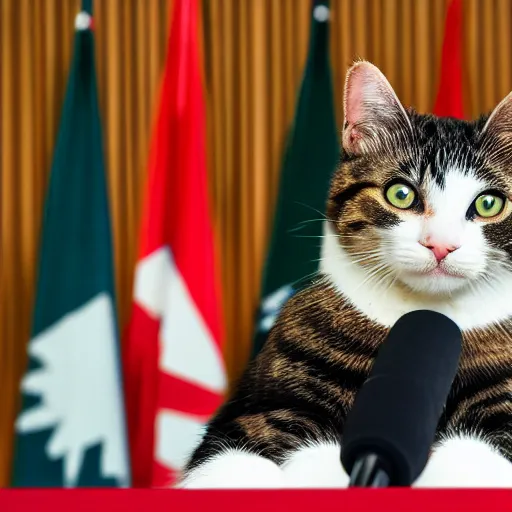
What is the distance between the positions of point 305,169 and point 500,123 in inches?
29.9

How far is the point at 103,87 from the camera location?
4.91ft

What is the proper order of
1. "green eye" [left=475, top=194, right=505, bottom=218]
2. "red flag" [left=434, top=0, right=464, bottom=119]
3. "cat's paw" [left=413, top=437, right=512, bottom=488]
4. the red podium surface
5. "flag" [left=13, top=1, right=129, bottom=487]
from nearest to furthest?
the red podium surface < "cat's paw" [left=413, top=437, right=512, bottom=488] < "green eye" [left=475, top=194, right=505, bottom=218] < "red flag" [left=434, top=0, right=464, bottom=119] < "flag" [left=13, top=1, right=129, bottom=487]

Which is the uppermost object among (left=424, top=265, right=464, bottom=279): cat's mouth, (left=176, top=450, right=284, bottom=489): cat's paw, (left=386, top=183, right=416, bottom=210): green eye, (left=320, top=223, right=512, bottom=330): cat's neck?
(left=386, top=183, right=416, bottom=210): green eye

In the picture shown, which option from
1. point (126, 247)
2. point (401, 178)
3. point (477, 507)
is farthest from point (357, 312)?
point (126, 247)

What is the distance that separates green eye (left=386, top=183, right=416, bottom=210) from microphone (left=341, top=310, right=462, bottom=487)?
224mm

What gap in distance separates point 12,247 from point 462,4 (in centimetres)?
95

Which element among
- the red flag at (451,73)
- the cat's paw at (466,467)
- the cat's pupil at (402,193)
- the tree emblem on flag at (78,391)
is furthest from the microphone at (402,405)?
the tree emblem on flag at (78,391)

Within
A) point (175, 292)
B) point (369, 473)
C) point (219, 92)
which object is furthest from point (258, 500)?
point (219, 92)

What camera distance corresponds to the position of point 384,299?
630 mm

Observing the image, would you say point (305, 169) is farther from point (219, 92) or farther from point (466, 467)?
point (466, 467)

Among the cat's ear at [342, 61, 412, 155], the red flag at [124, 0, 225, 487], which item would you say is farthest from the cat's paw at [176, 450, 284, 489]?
the red flag at [124, 0, 225, 487]

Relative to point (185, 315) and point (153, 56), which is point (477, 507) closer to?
point (185, 315)

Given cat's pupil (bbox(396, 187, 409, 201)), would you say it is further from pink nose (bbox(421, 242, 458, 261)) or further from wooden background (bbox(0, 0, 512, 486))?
wooden background (bbox(0, 0, 512, 486))

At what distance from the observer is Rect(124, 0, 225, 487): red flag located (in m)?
1.32
